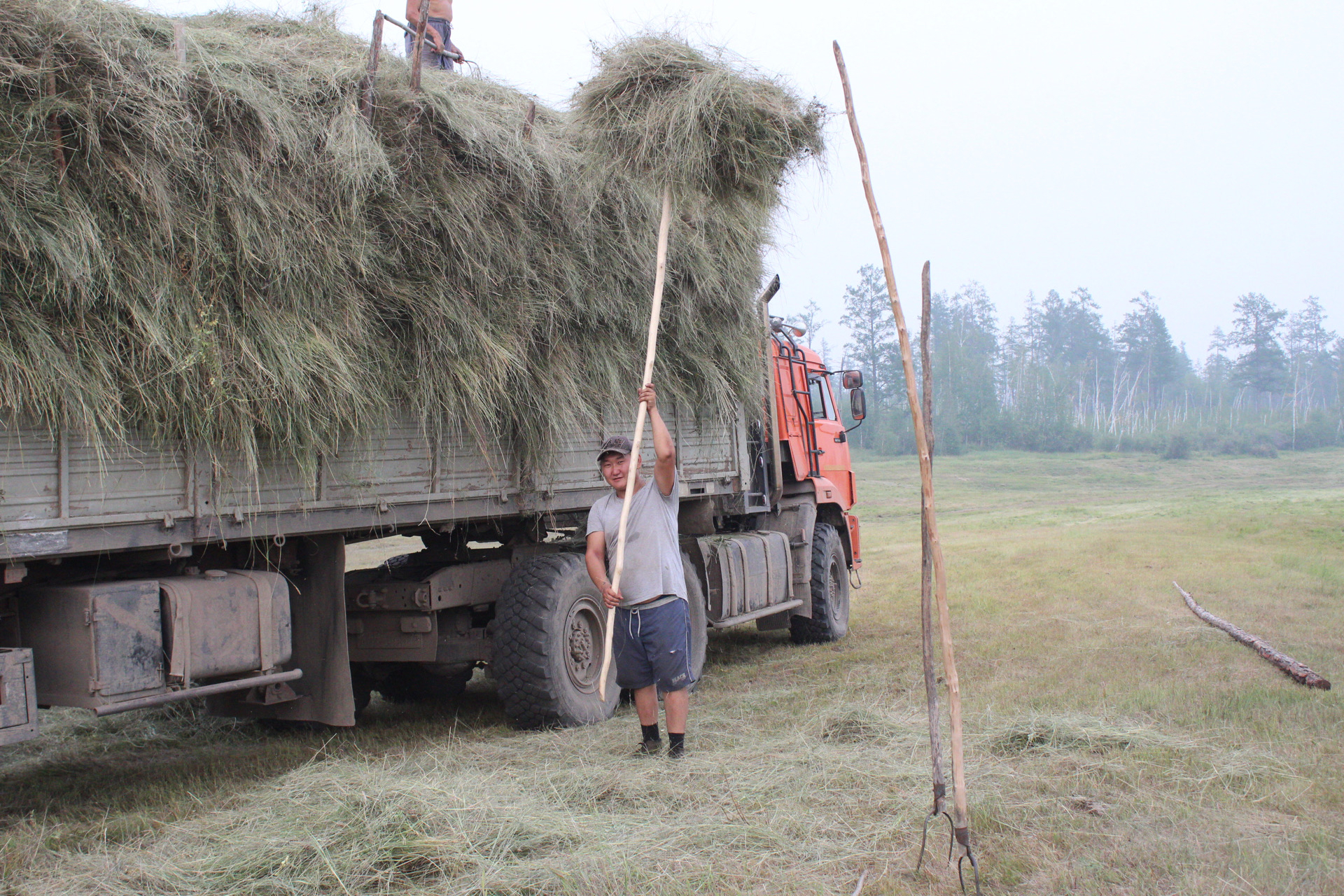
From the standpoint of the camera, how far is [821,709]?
5.95 m

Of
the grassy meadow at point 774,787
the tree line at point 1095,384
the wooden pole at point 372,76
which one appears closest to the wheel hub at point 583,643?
the grassy meadow at point 774,787

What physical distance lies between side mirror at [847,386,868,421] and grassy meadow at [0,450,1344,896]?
2.10m

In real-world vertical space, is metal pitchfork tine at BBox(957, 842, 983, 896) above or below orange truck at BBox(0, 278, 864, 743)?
below

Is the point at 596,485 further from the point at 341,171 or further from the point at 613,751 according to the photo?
the point at 341,171

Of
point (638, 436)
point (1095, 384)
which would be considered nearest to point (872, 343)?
point (1095, 384)

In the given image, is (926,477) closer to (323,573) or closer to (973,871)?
(973,871)

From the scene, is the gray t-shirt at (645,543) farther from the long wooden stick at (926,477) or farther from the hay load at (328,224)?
the long wooden stick at (926,477)

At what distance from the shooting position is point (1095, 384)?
286 feet

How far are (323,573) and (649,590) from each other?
5.60 ft

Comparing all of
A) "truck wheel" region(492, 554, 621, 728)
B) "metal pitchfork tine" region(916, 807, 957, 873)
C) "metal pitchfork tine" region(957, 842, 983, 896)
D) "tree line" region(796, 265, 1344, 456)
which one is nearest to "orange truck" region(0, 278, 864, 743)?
"truck wheel" region(492, 554, 621, 728)

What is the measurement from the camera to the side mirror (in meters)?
9.44

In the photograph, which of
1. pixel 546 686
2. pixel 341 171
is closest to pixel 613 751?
pixel 546 686

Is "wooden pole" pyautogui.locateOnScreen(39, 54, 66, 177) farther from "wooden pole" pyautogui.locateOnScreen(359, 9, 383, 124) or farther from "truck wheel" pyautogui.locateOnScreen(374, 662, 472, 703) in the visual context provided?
"truck wheel" pyautogui.locateOnScreen(374, 662, 472, 703)

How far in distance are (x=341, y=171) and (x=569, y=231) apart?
4.74 ft
